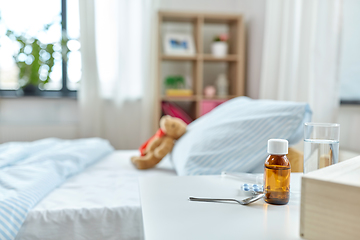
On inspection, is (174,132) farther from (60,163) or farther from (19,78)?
(19,78)

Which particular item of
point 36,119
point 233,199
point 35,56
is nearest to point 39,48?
point 35,56

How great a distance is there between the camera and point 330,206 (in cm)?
38

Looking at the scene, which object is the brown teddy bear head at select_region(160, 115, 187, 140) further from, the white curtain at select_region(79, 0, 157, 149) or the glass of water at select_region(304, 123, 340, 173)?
the white curtain at select_region(79, 0, 157, 149)

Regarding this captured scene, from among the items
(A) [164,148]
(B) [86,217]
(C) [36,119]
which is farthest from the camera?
(C) [36,119]

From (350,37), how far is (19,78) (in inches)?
97.8

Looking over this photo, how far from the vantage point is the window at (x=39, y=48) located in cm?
275

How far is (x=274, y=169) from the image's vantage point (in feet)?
1.76

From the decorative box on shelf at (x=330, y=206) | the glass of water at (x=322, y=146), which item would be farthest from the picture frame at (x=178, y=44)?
the decorative box on shelf at (x=330, y=206)

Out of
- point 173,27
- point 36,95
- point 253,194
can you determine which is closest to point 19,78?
point 36,95

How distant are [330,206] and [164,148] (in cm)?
102

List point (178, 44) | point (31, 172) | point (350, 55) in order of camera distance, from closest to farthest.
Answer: point (31, 172)
point (350, 55)
point (178, 44)

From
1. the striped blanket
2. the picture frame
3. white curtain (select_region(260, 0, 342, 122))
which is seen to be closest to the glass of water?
the striped blanket

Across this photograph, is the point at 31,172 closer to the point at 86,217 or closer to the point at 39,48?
the point at 86,217

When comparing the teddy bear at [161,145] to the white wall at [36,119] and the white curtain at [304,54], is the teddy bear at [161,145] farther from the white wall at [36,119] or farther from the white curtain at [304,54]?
the white wall at [36,119]
